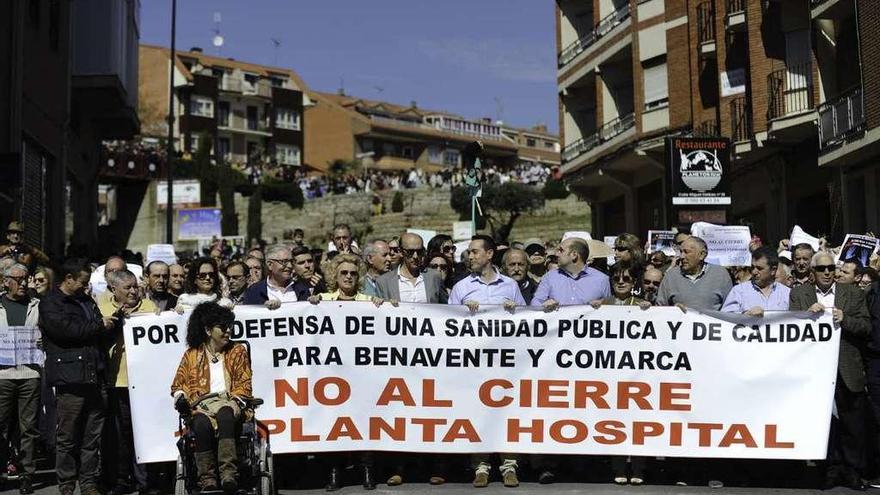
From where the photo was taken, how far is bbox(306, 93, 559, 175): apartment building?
11131 cm

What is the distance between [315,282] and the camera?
12484mm

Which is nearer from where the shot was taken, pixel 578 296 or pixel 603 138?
pixel 578 296

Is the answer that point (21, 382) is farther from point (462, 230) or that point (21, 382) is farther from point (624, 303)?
point (462, 230)

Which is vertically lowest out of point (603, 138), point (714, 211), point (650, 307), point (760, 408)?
point (760, 408)

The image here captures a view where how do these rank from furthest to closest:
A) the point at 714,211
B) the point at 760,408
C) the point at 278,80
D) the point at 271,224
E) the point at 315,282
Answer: the point at 278,80 < the point at 271,224 < the point at 714,211 < the point at 315,282 < the point at 760,408

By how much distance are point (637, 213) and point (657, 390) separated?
95.5 ft

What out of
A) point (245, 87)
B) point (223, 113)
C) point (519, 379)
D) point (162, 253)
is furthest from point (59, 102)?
point (245, 87)

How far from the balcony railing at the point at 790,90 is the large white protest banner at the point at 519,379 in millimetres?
19195

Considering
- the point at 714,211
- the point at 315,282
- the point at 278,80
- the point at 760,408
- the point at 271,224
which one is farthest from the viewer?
the point at 278,80

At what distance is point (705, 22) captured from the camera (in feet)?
112

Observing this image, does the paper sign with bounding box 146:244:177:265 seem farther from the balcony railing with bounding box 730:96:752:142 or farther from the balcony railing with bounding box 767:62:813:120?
the balcony railing with bounding box 730:96:752:142

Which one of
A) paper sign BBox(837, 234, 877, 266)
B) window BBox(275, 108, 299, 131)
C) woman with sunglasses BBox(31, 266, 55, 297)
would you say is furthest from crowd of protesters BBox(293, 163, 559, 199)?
woman with sunglasses BBox(31, 266, 55, 297)

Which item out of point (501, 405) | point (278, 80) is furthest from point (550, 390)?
point (278, 80)

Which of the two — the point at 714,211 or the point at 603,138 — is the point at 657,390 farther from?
the point at 603,138
